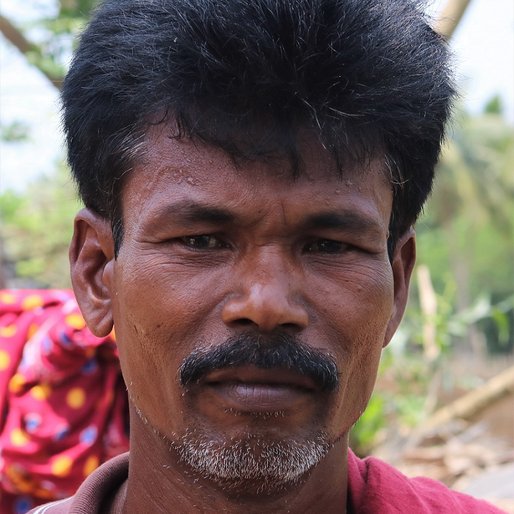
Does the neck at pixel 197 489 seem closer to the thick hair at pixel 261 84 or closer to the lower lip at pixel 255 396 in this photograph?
the lower lip at pixel 255 396

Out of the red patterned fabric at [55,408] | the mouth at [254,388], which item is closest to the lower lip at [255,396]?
the mouth at [254,388]

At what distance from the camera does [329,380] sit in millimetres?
1680

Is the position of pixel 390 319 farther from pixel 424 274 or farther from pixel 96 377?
pixel 424 274

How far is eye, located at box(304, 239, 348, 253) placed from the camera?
5.74 feet

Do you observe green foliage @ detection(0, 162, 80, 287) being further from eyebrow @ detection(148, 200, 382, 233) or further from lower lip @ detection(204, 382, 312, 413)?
lower lip @ detection(204, 382, 312, 413)

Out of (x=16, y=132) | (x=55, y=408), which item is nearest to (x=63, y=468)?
(x=55, y=408)

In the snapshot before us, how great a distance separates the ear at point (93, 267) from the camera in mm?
1938

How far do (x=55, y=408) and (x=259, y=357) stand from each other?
1399mm

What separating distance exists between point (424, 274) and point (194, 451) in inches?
249

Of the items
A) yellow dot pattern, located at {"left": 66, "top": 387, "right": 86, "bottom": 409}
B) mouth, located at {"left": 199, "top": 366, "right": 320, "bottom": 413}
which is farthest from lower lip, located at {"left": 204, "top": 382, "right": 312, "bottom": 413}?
yellow dot pattern, located at {"left": 66, "top": 387, "right": 86, "bottom": 409}

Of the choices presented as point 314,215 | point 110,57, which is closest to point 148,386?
point 314,215

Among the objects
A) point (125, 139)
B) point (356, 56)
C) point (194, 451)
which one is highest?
point (356, 56)

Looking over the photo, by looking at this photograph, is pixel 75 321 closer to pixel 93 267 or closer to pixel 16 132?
pixel 93 267

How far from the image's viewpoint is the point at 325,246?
1.77m
